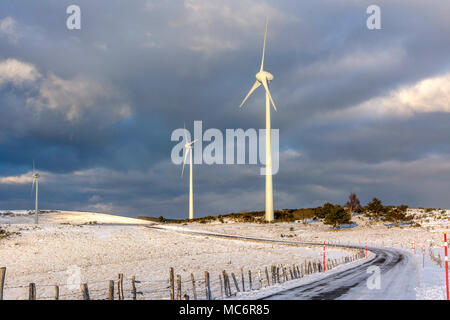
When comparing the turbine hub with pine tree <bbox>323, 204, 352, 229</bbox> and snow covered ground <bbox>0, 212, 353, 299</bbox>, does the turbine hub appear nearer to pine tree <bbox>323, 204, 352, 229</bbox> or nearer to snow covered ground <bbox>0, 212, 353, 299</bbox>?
pine tree <bbox>323, 204, 352, 229</bbox>

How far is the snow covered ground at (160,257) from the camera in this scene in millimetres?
30484

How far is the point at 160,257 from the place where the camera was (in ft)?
174

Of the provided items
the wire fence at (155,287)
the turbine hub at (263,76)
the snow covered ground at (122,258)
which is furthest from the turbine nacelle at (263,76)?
the wire fence at (155,287)

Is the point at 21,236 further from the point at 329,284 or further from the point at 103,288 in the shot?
the point at 329,284

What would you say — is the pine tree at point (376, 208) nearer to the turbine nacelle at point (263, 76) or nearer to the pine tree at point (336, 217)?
the pine tree at point (336, 217)

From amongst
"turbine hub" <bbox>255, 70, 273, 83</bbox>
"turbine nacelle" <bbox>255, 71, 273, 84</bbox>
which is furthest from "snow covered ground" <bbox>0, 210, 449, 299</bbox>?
"turbine hub" <bbox>255, 70, 273, 83</bbox>

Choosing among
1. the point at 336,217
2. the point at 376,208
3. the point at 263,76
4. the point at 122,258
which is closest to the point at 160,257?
the point at 122,258

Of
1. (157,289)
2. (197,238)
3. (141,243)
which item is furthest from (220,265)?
(197,238)

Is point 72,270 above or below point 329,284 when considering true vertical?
below

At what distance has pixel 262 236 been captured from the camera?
3730 inches

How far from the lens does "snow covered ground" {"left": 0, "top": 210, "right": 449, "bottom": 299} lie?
100ft

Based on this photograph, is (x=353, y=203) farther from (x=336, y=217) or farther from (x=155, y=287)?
(x=155, y=287)

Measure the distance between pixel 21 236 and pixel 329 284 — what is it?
66.7 meters
